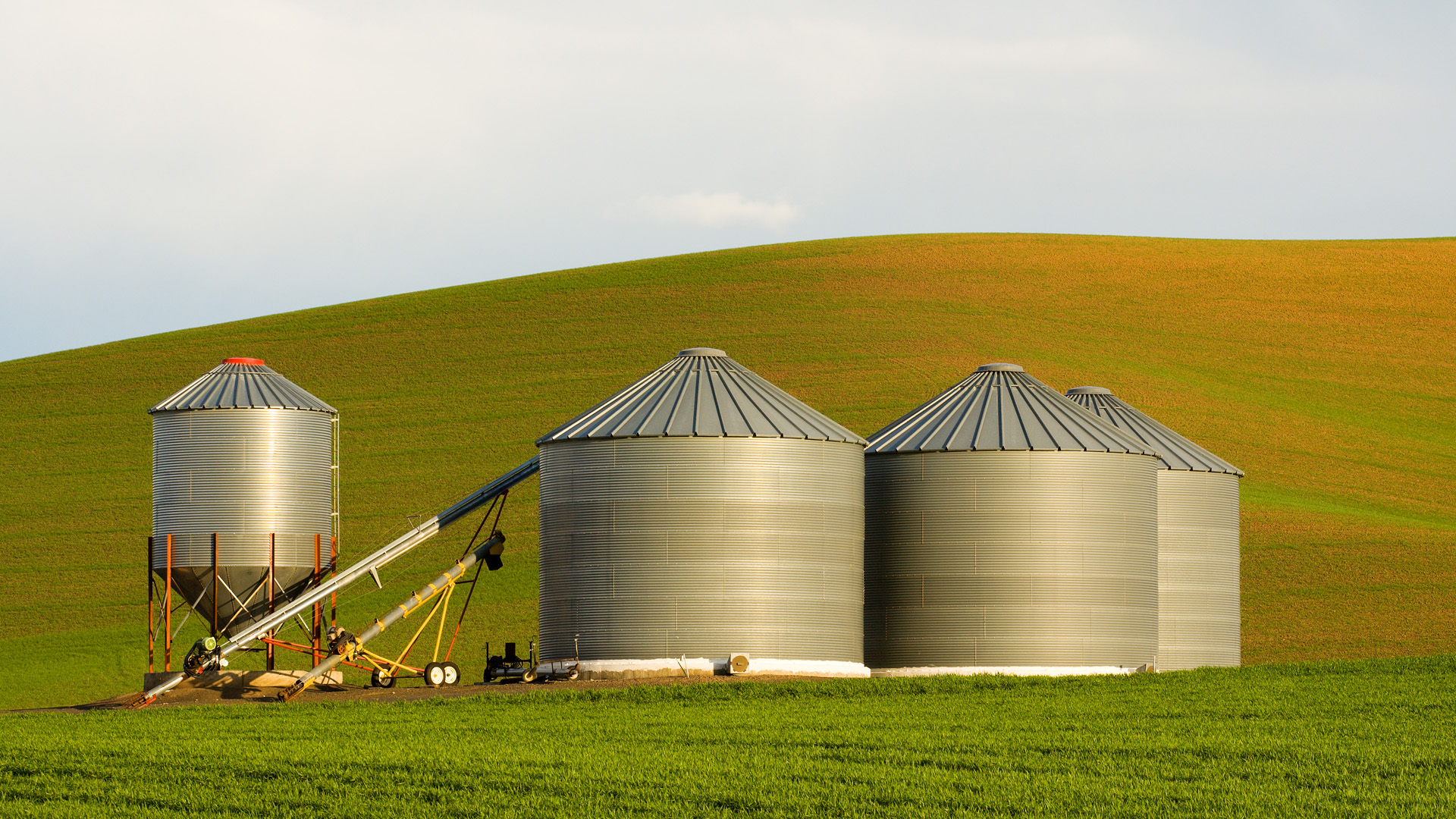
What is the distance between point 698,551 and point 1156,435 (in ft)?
54.9

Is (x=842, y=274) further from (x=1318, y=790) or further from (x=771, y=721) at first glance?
(x=1318, y=790)

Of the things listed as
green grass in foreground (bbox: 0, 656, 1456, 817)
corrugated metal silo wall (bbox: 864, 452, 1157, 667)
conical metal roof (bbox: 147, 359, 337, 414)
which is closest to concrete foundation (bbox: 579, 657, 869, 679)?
green grass in foreground (bbox: 0, 656, 1456, 817)

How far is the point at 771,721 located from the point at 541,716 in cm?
473

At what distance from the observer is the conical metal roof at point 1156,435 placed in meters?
45.6

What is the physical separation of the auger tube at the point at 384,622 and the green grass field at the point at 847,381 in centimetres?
1626

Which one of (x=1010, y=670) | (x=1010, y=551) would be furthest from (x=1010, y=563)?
(x=1010, y=670)

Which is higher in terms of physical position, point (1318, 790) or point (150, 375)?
point (150, 375)

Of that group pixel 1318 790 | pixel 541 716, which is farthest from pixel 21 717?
pixel 1318 790

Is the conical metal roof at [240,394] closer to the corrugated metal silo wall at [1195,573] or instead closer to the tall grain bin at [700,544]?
the tall grain bin at [700,544]

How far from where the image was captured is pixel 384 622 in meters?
41.2

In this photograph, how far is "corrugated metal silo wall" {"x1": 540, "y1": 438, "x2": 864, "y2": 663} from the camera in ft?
119

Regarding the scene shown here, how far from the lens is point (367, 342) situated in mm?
93625

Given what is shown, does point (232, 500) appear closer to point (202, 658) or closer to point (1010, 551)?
point (202, 658)

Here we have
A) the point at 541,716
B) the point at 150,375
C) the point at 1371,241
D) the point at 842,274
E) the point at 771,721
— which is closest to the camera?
the point at 771,721
